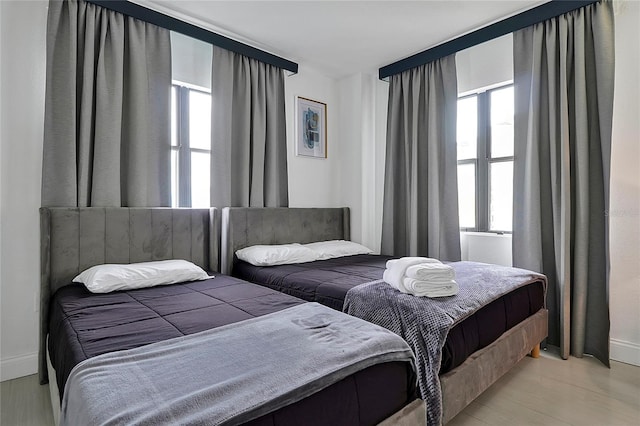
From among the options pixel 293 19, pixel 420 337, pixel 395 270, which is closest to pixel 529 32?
pixel 293 19

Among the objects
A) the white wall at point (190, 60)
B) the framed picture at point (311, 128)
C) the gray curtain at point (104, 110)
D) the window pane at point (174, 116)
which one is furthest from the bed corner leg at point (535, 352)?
the white wall at point (190, 60)

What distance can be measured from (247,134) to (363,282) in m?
1.92

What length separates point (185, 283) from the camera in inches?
93.1

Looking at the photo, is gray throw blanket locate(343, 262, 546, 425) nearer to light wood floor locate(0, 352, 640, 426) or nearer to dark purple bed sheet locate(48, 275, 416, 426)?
dark purple bed sheet locate(48, 275, 416, 426)

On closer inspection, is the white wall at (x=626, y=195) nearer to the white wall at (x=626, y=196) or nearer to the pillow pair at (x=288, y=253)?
the white wall at (x=626, y=196)

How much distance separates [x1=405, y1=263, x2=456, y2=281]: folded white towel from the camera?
1852 mm

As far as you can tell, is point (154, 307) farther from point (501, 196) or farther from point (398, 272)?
point (501, 196)

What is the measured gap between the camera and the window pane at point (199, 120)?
125 inches

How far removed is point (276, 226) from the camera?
11.4 feet

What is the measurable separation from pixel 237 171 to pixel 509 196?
2.57 metres

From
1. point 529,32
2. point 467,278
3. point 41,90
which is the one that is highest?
point 529,32

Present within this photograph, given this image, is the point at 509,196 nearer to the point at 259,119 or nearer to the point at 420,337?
the point at 420,337

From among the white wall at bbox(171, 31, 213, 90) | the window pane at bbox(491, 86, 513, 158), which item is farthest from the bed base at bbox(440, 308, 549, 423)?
the white wall at bbox(171, 31, 213, 90)

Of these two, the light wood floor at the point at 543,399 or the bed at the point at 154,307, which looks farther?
the light wood floor at the point at 543,399
